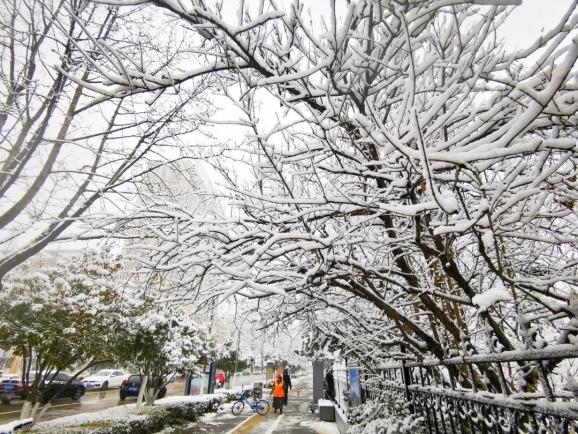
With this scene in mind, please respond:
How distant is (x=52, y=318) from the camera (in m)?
7.79

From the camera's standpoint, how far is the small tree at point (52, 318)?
7641mm

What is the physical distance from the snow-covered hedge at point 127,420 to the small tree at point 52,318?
3.03ft

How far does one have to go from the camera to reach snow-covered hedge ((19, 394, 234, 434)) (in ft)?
24.1

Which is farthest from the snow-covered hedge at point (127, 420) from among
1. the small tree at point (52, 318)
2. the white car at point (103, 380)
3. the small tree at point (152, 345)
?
the white car at point (103, 380)

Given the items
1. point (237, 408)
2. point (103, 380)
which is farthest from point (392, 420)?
point (103, 380)

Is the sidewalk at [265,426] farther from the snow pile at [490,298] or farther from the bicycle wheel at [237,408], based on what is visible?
the snow pile at [490,298]

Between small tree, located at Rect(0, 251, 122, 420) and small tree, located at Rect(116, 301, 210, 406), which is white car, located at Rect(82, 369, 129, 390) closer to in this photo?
small tree, located at Rect(116, 301, 210, 406)

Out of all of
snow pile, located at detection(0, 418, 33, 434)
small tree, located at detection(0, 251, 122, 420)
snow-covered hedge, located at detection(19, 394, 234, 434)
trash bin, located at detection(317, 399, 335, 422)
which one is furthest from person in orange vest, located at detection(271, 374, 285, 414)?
snow pile, located at detection(0, 418, 33, 434)

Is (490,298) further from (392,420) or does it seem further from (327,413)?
(327,413)

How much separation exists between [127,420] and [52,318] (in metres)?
3.69

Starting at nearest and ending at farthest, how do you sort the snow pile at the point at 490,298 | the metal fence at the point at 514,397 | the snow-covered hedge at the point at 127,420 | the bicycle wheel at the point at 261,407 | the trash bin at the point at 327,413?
the metal fence at the point at 514,397, the snow pile at the point at 490,298, the snow-covered hedge at the point at 127,420, the trash bin at the point at 327,413, the bicycle wheel at the point at 261,407

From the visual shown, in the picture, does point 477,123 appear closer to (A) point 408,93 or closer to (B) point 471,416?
(A) point 408,93

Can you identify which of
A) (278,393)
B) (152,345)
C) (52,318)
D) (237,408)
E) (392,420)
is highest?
(52,318)

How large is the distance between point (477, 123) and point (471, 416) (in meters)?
1.93
